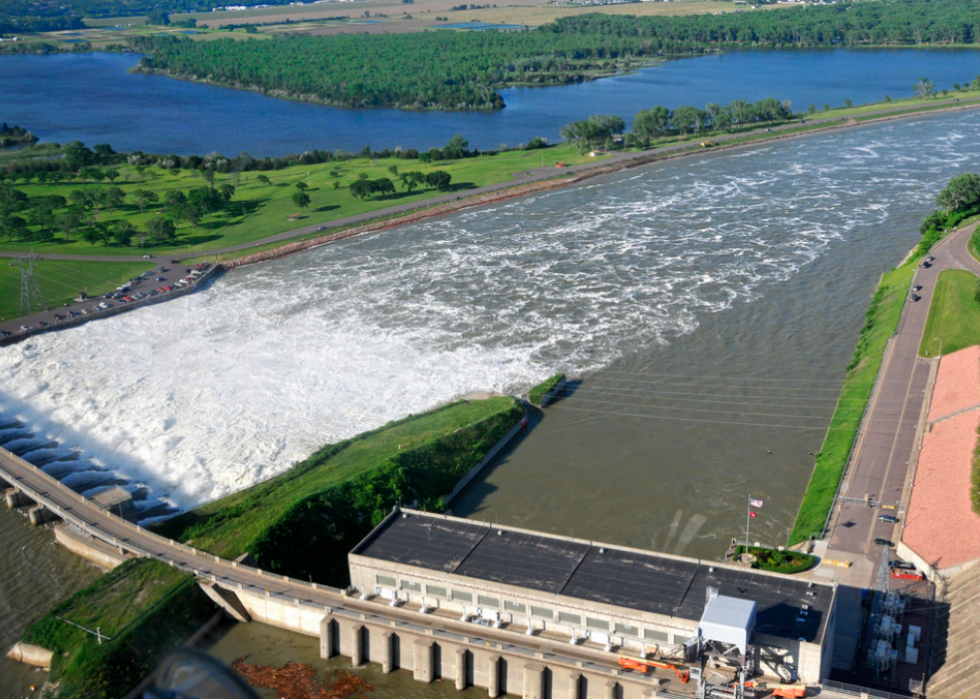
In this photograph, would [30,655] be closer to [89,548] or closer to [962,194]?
[89,548]

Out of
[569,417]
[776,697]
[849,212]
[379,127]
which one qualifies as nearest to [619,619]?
[776,697]

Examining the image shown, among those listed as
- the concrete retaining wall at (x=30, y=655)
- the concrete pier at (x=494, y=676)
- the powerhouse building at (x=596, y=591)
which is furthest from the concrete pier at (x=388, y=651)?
the concrete retaining wall at (x=30, y=655)

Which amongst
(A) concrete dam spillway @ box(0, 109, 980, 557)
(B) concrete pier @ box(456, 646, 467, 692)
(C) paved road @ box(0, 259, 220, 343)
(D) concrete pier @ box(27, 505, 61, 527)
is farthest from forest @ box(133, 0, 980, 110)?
(B) concrete pier @ box(456, 646, 467, 692)

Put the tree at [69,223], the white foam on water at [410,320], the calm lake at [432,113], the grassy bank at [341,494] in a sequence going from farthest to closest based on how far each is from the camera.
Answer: the calm lake at [432,113] < the tree at [69,223] < the white foam on water at [410,320] < the grassy bank at [341,494]

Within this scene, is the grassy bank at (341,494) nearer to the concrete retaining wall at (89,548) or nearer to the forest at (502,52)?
the concrete retaining wall at (89,548)

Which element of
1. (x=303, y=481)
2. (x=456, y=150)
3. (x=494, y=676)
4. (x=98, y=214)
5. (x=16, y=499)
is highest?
(x=456, y=150)

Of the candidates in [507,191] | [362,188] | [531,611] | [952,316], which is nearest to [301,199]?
[362,188]
